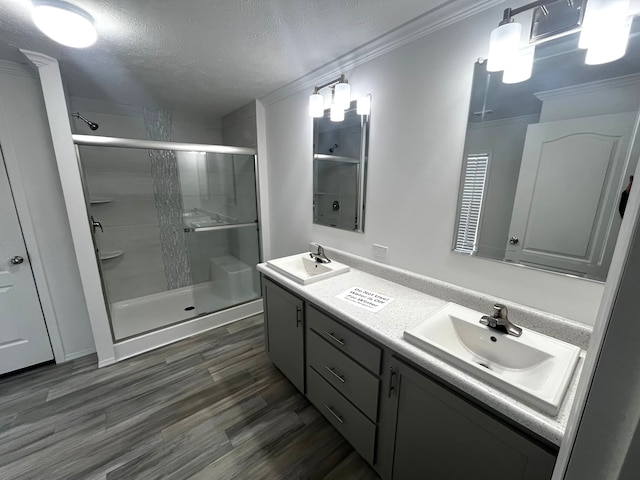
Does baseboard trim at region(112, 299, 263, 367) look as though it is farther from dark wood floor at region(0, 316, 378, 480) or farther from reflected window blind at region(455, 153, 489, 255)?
reflected window blind at region(455, 153, 489, 255)

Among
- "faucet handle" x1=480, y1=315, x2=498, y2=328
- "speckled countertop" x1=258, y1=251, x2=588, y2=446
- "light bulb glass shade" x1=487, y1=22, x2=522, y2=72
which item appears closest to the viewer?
"speckled countertop" x1=258, y1=251, x2=588, y2=446

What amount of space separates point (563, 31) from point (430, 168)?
668 mm

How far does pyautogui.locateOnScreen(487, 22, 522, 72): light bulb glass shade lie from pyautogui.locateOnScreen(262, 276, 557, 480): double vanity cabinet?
129 centimetres

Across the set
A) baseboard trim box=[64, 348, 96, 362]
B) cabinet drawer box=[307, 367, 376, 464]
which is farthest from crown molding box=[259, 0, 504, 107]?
baseboard trim box=[64, 348, 96, 362]

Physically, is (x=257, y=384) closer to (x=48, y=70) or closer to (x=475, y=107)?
(x=475, y=107)

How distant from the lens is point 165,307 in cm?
286

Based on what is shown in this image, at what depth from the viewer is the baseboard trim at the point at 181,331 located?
2221 mm

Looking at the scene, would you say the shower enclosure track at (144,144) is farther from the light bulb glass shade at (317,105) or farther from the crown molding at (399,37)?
the light bulb glass shade at (317,105)

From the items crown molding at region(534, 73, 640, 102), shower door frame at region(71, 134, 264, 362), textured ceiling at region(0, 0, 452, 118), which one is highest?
textured ceiling at region(0, 0, 452, 118)

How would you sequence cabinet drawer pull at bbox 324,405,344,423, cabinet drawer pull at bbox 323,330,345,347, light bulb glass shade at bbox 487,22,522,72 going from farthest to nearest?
cabinet drawer pull at bbox 324,405,344,423, cabinet drawer pull at bbox 323,330,345,347, light bulb glass shade at bbox 487,22,522,72

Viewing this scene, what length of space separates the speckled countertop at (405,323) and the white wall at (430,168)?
16 cm

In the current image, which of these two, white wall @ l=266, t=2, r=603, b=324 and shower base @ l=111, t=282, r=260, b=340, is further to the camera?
shower base @ l=111, t=282, r=260, b=340

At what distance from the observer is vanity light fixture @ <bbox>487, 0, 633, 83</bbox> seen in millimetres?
853

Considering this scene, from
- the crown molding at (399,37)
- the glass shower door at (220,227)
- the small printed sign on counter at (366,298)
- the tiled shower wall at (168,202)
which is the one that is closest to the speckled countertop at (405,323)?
the small printed sign on counter at (366,298)
